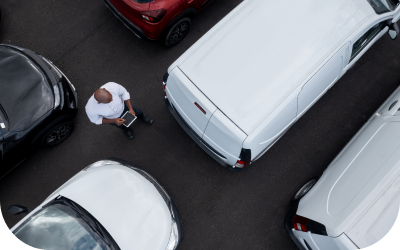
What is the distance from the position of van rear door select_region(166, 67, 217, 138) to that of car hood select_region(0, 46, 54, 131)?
6.13ft

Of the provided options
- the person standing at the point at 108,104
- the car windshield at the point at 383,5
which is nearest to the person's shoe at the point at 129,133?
the person standing at the point at 108,104

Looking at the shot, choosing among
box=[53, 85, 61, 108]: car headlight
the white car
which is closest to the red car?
box=[53, 85, 61, 108]: car headlight

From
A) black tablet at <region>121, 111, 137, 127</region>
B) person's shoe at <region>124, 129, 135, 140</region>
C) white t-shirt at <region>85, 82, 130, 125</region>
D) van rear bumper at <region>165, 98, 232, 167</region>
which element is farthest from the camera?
person's shoe at <region>124, 129, 135, 140</region>

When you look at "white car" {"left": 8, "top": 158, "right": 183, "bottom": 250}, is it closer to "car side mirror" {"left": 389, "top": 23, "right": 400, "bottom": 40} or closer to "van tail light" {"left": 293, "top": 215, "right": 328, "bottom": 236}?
"van tail light" {"left": 293, "top": 215, "right": 328, "bottom": 236}

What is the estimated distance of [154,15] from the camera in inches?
155

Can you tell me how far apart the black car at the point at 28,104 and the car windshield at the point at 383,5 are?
4732mm

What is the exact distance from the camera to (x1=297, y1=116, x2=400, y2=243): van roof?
287cm

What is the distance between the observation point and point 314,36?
10.6ft

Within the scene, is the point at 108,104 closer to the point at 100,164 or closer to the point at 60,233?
the point at 100,164

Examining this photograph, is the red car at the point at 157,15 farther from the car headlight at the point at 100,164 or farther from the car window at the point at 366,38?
the car window at the point at 366,38

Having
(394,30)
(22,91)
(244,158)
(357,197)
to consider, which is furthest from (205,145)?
(394,30)

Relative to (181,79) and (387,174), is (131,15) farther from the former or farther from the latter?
(387,174)

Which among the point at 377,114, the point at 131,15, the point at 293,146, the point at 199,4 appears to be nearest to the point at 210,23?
the point at 199,4

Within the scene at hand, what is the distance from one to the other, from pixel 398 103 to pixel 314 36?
1716mm
